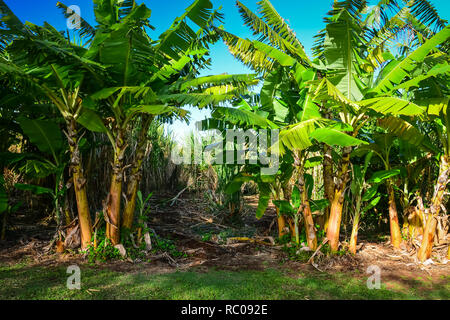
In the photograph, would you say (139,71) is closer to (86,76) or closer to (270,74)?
(86,76)

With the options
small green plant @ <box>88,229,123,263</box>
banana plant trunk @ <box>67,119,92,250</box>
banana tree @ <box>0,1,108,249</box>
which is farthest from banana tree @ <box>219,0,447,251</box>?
small green plant @ <box>88,229,123,263</box>

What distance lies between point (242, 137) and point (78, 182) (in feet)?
9.36

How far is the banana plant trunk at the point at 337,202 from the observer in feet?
15.5

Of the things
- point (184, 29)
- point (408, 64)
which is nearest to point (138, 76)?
point (184, 29)

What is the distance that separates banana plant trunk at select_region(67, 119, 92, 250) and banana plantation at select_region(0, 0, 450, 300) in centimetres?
2

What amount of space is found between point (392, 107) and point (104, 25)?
3881 millimetres

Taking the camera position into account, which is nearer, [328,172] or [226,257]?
[328,172]

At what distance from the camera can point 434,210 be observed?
4699 mm

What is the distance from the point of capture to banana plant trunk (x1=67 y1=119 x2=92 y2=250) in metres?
4.68

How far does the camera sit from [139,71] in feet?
15.1

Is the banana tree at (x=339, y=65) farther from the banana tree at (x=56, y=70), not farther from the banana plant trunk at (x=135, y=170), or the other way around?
the banana tree at (x=56, y=70)
